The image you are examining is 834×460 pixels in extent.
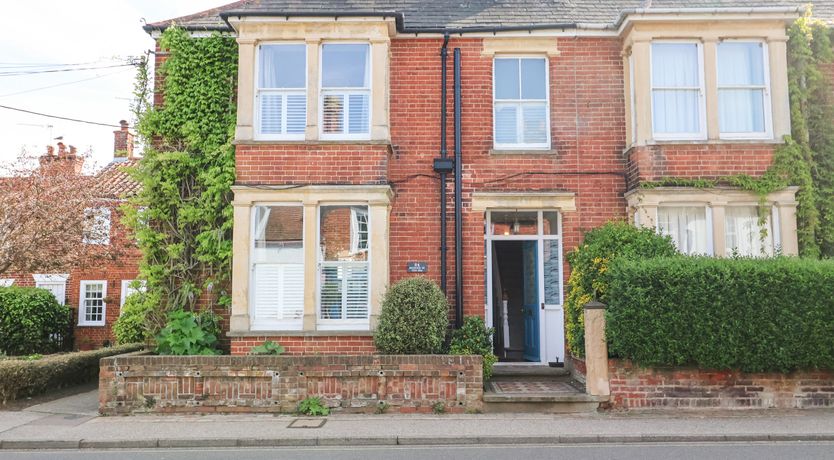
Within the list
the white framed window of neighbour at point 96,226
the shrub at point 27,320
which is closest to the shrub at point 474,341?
the white framed window of neighbour at point 96,226

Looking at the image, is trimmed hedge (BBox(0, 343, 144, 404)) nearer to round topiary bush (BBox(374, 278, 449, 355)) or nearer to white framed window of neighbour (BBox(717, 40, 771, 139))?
round topiary bush (BBox(374, 278, 449, 355))

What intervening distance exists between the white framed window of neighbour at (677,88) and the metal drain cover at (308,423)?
26.2ft

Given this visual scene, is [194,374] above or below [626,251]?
below

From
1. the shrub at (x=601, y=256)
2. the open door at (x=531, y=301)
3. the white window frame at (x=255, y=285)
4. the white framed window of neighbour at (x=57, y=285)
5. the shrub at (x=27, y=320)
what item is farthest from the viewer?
the white framed window of neighbour at (x=57, y=285)

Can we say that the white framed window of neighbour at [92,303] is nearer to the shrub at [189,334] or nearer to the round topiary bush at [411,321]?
the shrub at [189,334]

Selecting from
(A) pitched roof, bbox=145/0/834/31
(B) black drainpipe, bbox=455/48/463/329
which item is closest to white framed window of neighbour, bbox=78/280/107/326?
(A) pitched roof, bbox=145/0/834/31

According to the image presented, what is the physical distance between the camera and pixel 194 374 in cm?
1040

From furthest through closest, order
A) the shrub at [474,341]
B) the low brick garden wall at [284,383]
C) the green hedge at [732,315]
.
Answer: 1. the shrub at [474,341]
2. the low brick garden wall at [284,383]
3. the green hedge at [732,315]

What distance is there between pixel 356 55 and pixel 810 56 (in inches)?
341

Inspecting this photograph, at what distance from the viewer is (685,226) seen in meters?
12.3

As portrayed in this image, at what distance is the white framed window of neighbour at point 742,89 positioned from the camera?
12.2 metres

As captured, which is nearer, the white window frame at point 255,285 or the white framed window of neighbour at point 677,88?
the white window frame at point 255,285

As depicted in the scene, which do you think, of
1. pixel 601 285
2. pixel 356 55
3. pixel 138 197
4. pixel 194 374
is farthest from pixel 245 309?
pixel 601 285

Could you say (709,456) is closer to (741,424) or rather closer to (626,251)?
(741,424)
